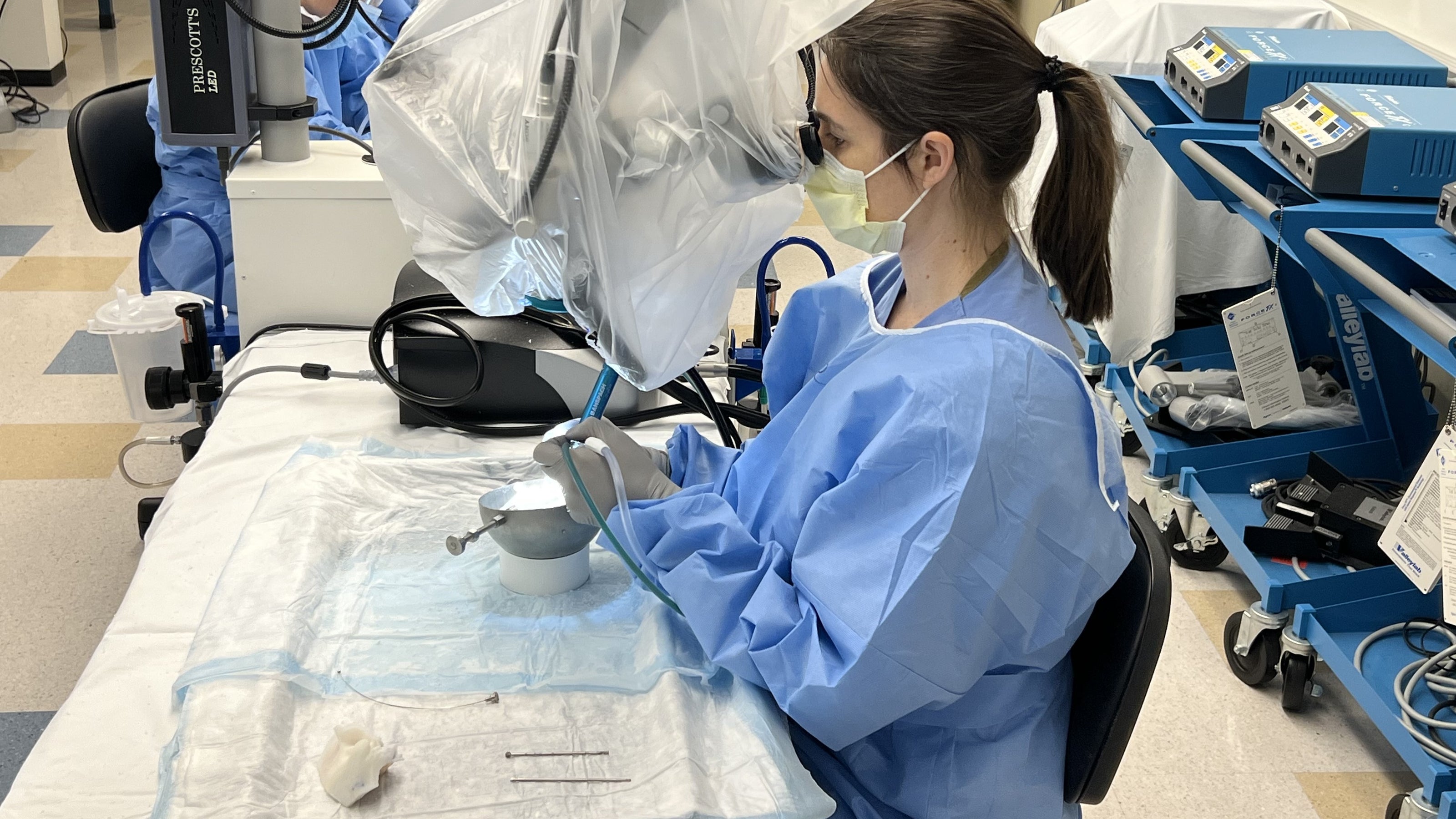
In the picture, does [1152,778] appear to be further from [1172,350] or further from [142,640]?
[142,640]

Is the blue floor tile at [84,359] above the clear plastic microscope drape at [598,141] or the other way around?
the other way around

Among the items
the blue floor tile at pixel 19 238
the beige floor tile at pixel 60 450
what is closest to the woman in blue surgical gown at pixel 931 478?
the beige floor tile at pixel 60 450

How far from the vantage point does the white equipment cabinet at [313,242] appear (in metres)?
1.71

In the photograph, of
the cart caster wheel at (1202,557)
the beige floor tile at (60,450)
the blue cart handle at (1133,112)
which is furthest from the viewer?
the beige floor tile at (60,450)

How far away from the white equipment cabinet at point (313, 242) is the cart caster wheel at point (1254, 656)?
1533 millimetres

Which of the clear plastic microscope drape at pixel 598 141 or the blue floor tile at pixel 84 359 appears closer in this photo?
the clear plastic microscope drape at pixel 598 141

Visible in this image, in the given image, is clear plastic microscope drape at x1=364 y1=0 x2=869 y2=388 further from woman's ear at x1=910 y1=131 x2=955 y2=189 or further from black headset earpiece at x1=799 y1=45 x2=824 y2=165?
woman's ear at x1=910 y1=131 x2=955 y2=189

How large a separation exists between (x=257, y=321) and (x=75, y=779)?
0.94m

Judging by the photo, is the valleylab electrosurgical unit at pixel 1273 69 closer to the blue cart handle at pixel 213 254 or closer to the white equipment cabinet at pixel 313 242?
the white equipment cabinet at pixel 313 242

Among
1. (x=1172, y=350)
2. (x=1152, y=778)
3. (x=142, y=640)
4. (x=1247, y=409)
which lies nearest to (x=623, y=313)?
(x=142, y=640)

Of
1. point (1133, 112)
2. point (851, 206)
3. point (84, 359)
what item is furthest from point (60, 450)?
point (1133, 112)

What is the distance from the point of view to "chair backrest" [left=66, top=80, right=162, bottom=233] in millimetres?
2154

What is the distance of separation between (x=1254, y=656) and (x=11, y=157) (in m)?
4.65

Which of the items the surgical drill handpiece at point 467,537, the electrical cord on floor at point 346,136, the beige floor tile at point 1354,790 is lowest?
the beige floor tile at point 1354,790
